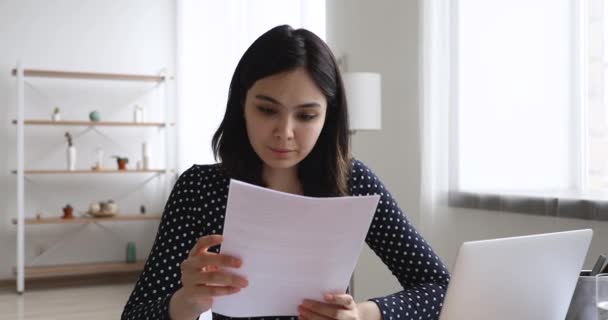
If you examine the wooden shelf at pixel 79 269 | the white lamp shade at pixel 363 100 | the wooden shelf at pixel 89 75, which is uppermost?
the wooden shelf at pixel 89 75

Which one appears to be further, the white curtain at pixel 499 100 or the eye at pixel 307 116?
the white curtain at pixel 499 100

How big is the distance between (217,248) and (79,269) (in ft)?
14.7

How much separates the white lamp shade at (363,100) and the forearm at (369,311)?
1.85m

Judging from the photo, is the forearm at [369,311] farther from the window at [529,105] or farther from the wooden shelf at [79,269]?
the wooden shelf at [79,269]

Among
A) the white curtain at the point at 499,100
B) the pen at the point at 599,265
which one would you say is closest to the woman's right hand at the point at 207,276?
the pen at the point at 599,265

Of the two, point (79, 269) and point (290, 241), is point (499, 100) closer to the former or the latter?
point (290, 241)

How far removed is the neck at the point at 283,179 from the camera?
1.38 m

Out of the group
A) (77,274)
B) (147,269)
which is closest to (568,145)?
(147,269)

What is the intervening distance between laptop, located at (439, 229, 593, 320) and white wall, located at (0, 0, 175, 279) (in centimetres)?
520

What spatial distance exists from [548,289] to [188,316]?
1.86 ft

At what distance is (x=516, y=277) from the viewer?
0.98 m

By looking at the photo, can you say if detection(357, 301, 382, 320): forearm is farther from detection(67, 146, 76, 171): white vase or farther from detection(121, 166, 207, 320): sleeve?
detection(67, 146, 76, 171): white vase

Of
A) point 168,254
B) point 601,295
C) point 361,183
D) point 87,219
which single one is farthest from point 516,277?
point 87,219

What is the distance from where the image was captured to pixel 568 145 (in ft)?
7.91
